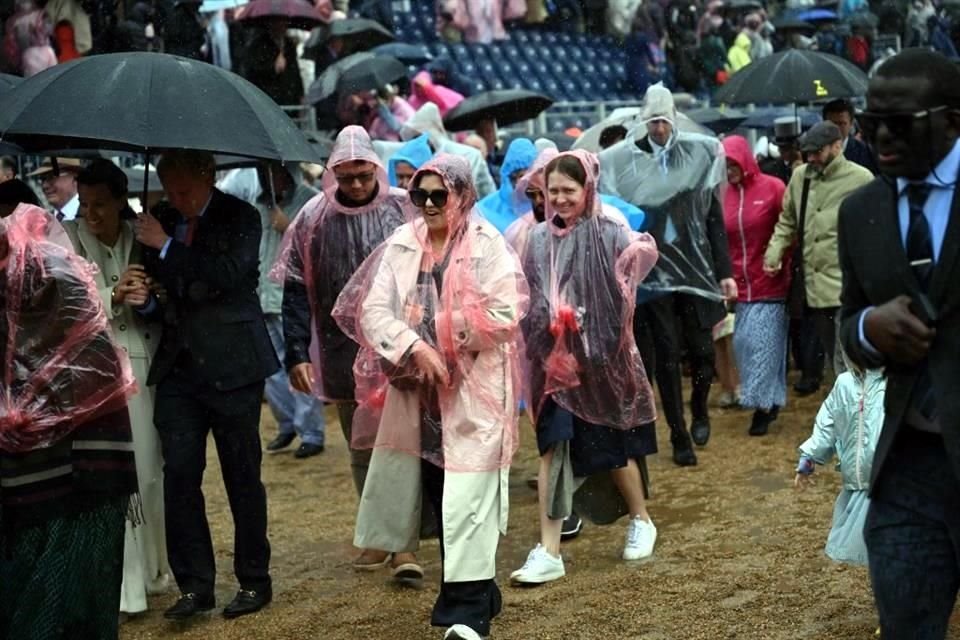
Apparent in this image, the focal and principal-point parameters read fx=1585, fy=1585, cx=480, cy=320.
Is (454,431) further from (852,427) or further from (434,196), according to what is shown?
(852,427)

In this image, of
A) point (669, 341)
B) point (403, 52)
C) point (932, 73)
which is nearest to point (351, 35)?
point (403, 52)

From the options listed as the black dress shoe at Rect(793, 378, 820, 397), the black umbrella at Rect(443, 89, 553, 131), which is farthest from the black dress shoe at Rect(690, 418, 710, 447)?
the black umbrella at Rect(443, 89, 553, 131)

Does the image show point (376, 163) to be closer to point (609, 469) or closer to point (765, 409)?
point (609, 469)

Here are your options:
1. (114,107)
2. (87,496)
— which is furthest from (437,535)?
(114,107)

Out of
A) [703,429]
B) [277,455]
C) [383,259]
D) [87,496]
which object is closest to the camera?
[87,496]

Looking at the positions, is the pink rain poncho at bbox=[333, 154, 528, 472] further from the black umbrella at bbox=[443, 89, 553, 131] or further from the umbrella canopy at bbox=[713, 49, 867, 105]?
the black umbrella at bbox=[443, 89, 553, 131]

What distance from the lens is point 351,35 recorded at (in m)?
15.0

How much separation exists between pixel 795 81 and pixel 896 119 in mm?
8305

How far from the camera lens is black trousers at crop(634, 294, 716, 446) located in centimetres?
910

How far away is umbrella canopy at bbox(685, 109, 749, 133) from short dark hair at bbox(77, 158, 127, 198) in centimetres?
922

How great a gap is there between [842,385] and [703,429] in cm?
408

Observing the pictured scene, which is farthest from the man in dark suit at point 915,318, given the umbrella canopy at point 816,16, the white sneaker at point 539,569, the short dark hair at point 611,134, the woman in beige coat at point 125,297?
the umbrella canopy at point 816,16

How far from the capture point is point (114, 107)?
586 cm

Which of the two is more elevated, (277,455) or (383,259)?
(383,259)
